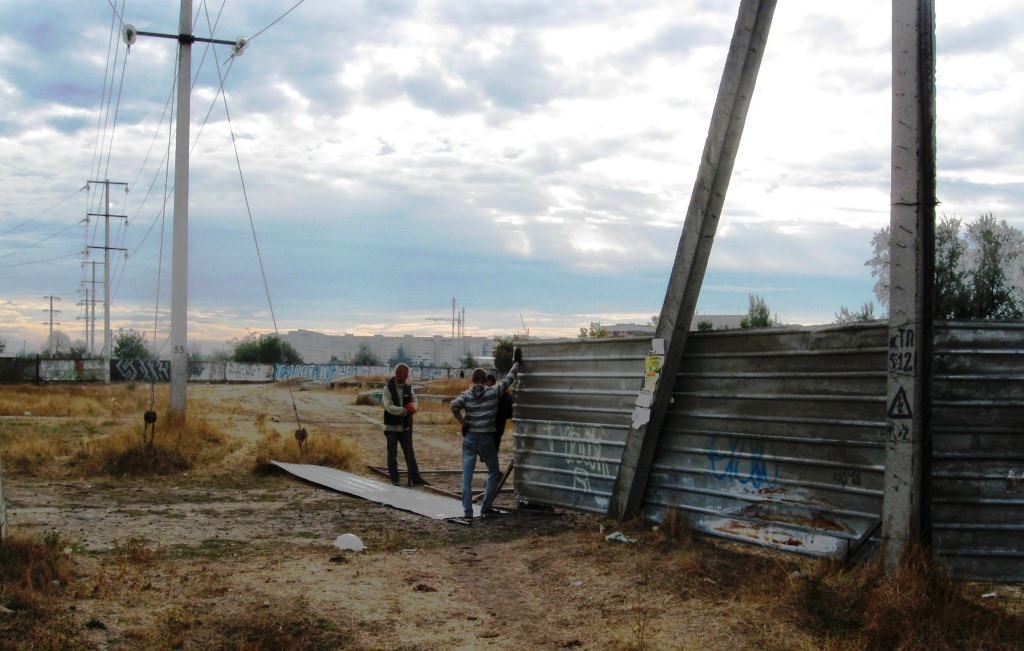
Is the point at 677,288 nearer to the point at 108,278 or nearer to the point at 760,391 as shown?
the point at 760,391

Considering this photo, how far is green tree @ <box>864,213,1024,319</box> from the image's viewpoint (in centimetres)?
1530

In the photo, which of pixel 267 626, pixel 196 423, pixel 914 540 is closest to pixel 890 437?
pixel 914 540

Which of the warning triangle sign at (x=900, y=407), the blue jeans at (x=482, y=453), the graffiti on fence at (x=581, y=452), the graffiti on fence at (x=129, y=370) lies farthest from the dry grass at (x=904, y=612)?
the graffiti on fence at (x=129, y=370)

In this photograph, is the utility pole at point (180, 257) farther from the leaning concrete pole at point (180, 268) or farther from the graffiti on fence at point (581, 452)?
the graffiti on fence at point (581, 452)

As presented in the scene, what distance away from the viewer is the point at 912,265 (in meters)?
5.66

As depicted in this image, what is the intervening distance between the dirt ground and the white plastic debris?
11 cm

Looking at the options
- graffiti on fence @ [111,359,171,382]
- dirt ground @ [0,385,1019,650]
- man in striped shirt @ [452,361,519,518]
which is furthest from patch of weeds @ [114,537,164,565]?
graffiti on fence @ [111,359,171,382]

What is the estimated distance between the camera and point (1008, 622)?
16.9ft

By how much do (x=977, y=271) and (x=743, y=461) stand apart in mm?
11350

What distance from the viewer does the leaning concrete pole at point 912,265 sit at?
5.62m

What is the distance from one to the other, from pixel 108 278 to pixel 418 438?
51.4m

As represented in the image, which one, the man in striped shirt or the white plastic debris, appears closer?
the white plastic debris

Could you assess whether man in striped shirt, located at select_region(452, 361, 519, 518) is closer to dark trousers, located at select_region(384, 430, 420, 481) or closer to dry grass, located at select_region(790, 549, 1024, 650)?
dark trousers, located at select_region(384, 430, 420, 481)

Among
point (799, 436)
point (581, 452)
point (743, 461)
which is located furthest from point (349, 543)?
point (799, 436)
